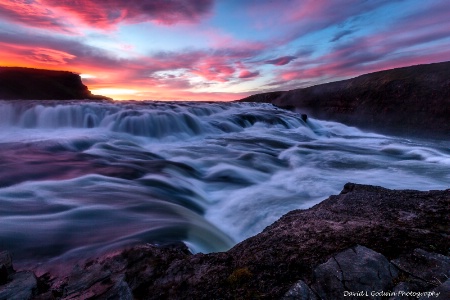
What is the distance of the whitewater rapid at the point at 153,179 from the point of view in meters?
3.25

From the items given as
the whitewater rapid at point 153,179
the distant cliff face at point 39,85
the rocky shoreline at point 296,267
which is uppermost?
the distant cliff face at point 39,85

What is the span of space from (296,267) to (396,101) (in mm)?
18811

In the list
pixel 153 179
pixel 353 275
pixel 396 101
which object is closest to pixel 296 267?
pixel 353 275

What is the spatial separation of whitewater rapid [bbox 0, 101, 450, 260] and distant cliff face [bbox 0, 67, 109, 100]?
189 ft

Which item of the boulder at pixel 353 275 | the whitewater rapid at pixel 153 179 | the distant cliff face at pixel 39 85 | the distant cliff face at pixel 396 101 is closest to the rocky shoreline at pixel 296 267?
the boulder at pixel 353 275

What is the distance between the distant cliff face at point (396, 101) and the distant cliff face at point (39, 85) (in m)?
61.7

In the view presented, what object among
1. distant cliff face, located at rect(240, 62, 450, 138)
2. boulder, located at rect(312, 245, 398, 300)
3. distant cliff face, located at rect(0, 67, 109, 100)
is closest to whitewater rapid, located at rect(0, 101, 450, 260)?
boulder, located at rect(312, 245, 398, 300)

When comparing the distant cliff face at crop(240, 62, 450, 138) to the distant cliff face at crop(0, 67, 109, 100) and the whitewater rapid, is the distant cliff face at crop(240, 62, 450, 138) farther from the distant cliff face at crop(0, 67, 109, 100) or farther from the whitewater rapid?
the distant cliff face at crop(0, 67, 109, 100)

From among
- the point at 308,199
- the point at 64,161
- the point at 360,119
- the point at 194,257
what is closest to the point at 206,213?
the point at 308,199

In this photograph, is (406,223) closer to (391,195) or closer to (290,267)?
(391,195)

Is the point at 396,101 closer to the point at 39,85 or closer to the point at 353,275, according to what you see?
the point at 353,275

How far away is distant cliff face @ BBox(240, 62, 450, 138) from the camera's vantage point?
50.4 feet

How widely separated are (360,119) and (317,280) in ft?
65.2

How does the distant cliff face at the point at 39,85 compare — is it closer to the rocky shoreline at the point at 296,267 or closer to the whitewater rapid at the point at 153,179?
the whitewater rapid at the point at 153,179
